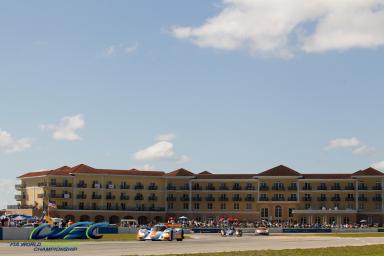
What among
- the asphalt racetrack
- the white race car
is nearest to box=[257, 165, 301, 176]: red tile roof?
the white race car

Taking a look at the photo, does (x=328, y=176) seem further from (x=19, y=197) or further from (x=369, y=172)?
(x=19, y=197)

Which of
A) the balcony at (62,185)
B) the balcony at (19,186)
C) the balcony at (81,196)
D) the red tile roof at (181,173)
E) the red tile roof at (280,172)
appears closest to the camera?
the balcony at (62,185)

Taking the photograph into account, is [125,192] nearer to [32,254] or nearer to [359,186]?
[359,186]

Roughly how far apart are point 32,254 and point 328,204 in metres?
115

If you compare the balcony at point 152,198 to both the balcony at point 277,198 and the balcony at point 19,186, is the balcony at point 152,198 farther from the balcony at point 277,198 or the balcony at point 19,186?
the balcony at point 19,186

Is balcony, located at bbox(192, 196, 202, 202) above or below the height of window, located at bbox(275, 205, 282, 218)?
above

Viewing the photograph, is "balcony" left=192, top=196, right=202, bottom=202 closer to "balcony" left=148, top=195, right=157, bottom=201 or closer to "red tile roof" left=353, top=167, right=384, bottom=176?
"balcony" left=148, top=195, right=157, bottom=201

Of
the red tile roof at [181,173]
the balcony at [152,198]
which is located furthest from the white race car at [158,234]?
the red tile roof at [181,173]

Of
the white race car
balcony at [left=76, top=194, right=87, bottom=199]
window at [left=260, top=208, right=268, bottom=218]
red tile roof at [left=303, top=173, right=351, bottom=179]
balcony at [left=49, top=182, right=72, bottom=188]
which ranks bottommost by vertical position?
the white race car

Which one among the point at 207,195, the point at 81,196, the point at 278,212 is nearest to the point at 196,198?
the point at 207,195

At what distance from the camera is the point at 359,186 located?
14450 centimetres

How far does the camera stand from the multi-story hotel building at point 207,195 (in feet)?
465

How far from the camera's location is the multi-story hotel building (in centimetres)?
14188

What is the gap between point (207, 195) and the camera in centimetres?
14988
